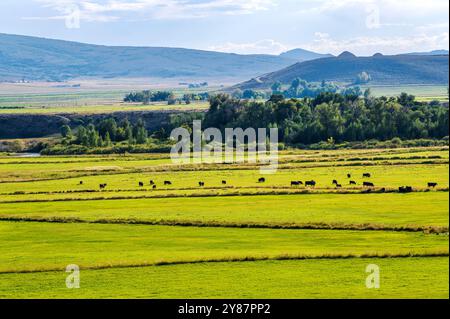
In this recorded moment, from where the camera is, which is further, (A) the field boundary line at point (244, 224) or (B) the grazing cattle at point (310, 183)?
(B) the grazing cattle at point (310, 183)

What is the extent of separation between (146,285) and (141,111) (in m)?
146

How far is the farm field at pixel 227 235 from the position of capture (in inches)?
1294

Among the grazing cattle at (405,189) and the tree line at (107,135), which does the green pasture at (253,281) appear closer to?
the grazing cattle at (405,189)

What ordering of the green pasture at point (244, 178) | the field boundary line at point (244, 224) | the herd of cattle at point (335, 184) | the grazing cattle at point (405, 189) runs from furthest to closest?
the green pasture at point (244, 178) < the herd of cattle at point (335, 184) < the grazing cattle at point (405, 189) < the field boundary line at point (244, 224)

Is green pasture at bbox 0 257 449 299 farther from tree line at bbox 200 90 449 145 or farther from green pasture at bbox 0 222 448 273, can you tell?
tree line at bbox 200 90 449 145

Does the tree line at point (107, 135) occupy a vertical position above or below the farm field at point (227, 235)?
above

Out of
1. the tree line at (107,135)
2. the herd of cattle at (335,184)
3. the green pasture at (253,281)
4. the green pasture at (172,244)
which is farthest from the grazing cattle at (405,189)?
the tree line at (107,135)

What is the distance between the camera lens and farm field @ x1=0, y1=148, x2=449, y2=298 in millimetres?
32875

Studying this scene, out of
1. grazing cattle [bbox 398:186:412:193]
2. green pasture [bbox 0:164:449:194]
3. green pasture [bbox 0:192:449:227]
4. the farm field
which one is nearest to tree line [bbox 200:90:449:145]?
green pasture [bbox 0:164:449:194]

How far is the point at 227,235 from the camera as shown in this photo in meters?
44.2

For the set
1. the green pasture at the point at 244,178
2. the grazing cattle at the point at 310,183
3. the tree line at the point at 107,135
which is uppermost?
the tree line at the point at 107,135

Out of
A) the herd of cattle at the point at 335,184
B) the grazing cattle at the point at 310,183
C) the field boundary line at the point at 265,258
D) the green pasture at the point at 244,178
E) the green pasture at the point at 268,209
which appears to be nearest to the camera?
the field boundary line at the point at 265,258
